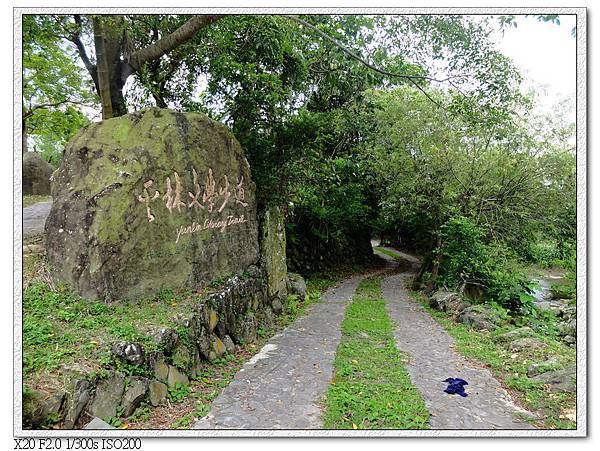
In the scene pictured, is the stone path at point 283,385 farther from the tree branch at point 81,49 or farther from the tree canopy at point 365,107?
the tree branch at point 81,49

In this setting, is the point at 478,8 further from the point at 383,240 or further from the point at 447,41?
the point at 383,240

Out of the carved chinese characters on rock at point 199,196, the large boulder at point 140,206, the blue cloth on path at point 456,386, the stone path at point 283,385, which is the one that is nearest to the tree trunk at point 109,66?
the large boulder at point 140,206

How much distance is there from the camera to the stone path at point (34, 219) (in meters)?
5.44

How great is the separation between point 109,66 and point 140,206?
3.30 metres

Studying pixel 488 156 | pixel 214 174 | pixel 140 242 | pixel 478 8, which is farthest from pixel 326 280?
pixel 478 8

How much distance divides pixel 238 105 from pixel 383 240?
26.3 meters

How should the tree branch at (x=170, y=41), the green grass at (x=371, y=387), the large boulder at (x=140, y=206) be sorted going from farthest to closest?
the tree branch at (x=170, y=41) < the large boulder at (x=140, y=206) < the green grass at (x=371, y=387)

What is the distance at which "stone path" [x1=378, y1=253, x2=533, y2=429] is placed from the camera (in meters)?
4.05

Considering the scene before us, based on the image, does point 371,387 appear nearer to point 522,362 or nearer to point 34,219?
point 522,362

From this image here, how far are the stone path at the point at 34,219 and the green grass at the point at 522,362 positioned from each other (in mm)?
6411

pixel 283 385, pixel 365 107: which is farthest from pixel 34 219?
pixel 365 107

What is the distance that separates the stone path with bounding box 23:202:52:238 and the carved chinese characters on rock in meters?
1.58

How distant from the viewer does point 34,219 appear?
6.03 m

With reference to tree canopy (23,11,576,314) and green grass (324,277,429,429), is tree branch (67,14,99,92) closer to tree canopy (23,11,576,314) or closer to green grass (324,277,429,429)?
tree canopy (23,11,576,314)
